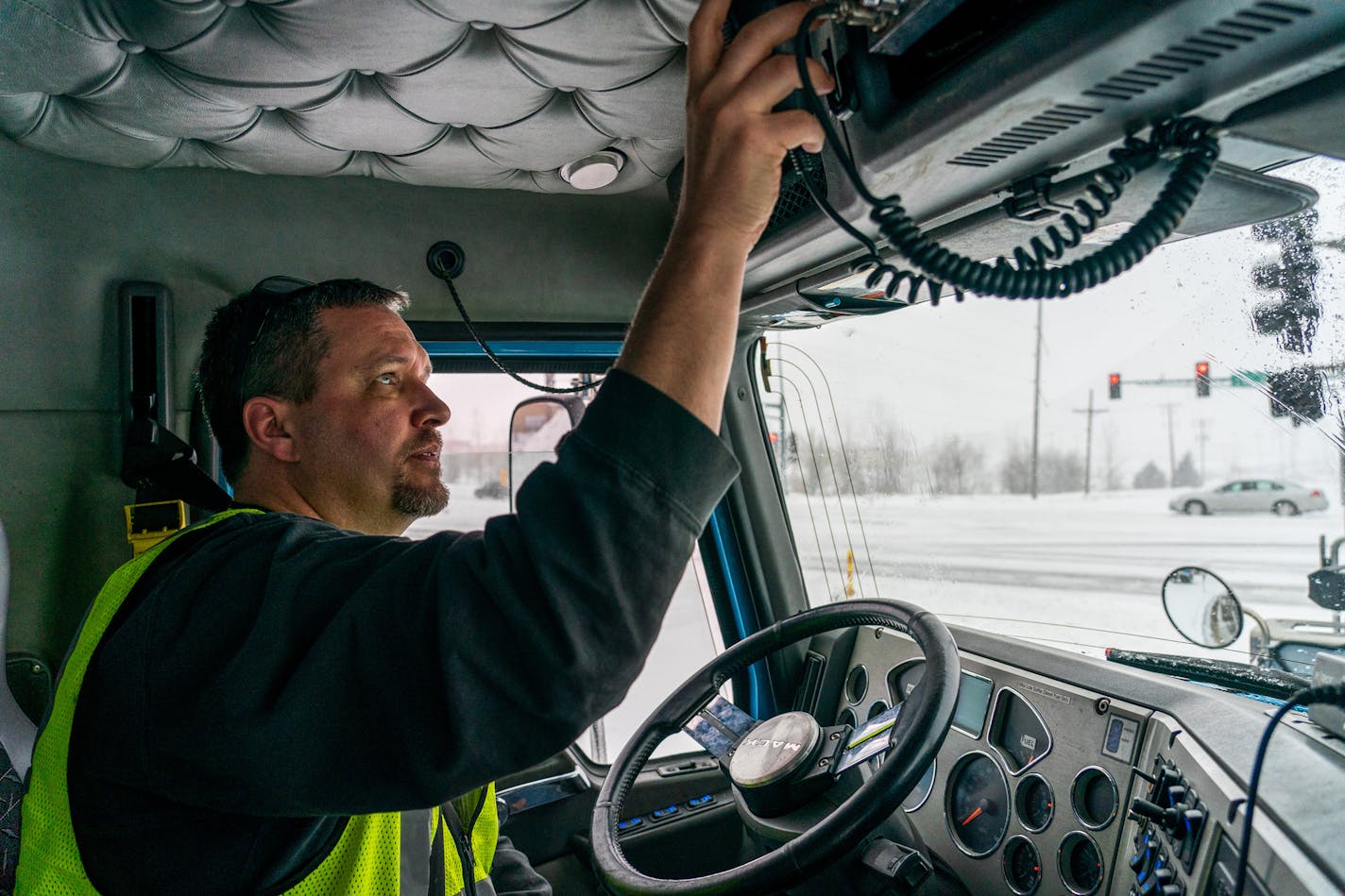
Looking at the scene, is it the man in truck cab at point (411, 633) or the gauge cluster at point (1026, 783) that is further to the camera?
the gauge cluster at point (1026, 783)

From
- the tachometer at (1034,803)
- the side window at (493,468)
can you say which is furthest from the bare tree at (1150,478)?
the side window at (493,468)

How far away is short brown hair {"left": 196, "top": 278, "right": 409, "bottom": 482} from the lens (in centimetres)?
152

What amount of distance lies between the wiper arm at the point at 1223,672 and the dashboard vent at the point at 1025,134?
99 centimetres

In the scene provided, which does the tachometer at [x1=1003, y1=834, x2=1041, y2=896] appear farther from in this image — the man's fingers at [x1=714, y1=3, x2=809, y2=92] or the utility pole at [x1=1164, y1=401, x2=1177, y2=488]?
the man's fingers at [x1=714, y1=3, x2=809, y2=92]

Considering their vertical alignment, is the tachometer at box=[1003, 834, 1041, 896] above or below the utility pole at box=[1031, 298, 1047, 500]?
below

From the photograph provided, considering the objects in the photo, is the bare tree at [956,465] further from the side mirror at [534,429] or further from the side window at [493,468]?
the side mirror at [534,429]

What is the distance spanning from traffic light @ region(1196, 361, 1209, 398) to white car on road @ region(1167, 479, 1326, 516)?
17cm

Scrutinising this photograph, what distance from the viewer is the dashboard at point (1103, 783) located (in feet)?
3.60

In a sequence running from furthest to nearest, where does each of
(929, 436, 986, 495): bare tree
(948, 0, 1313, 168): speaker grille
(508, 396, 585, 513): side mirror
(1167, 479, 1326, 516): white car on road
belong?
(508, 396, 585, 513): side mirror
(929, 436, 986, 495): bare tree
(1167, 479, 1326, 516): white car on road
(948, 0, 1313, 168): speaker grille

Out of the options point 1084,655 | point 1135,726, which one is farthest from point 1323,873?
point 1084,655

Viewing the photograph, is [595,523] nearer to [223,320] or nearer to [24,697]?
[223,320]

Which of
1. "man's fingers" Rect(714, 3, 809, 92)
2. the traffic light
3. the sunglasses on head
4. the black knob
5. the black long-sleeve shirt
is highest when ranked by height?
the black knob

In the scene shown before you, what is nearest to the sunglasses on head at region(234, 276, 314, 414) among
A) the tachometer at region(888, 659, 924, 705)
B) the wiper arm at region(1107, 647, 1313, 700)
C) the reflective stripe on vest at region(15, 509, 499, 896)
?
the reflective stripe on vest at region(15, 509, 499, 896)

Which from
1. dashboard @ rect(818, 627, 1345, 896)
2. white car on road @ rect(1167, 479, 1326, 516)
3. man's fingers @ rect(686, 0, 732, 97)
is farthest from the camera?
white car on road @ rect(1167, 479, 1326, 516)
